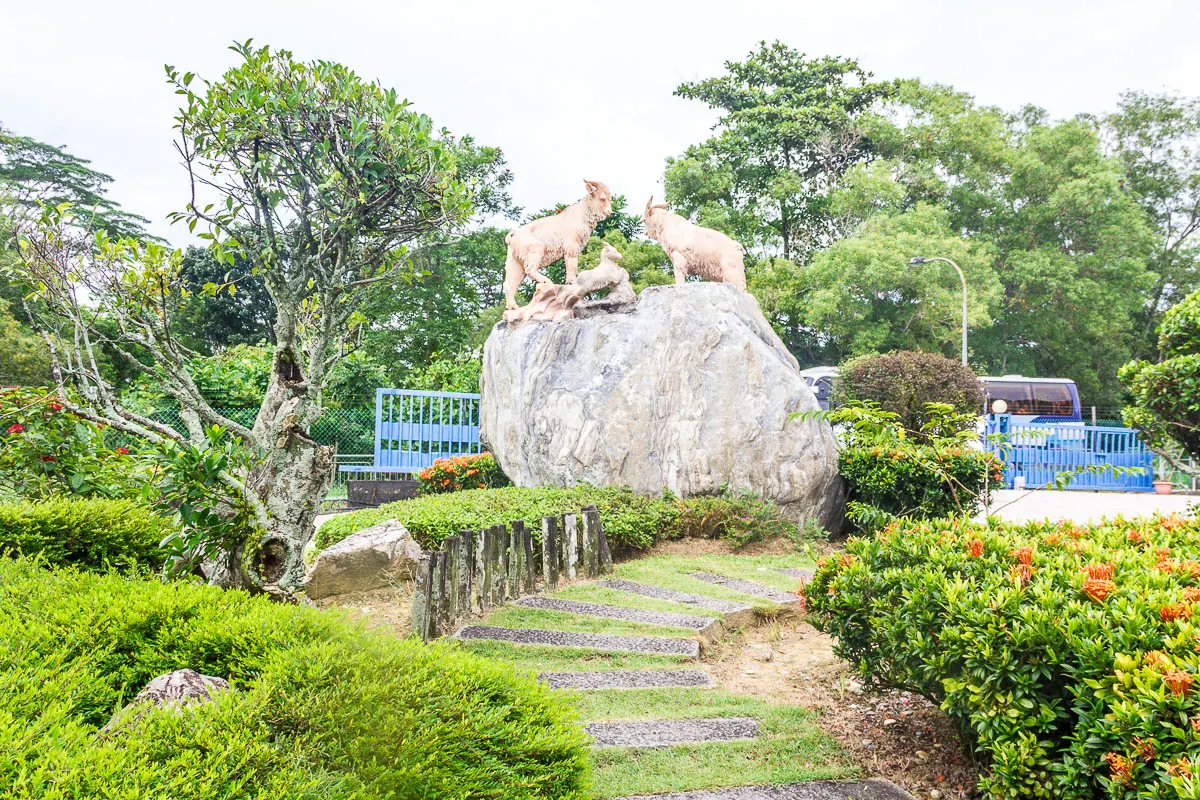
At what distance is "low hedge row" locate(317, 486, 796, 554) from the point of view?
21.5 feet

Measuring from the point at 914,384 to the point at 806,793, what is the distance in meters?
9.72

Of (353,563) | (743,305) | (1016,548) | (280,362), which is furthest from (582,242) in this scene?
(1016,548)

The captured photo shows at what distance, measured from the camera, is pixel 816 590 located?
3922 mm

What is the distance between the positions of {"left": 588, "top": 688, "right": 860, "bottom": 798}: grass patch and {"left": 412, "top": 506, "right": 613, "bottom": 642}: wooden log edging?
4.09 ft

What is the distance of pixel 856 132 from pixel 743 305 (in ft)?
57.1

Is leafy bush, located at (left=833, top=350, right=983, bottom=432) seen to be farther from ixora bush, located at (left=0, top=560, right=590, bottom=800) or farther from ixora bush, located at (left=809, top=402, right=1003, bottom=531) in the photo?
ixora bush, located at (left=0, top=560, right=590, bottom=800)

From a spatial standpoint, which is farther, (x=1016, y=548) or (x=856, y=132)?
(x=856, y=132)

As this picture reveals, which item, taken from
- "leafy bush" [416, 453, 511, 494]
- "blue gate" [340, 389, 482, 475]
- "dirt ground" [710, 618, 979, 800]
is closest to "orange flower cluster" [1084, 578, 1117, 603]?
"dirt ground" [710, 618, 979, 800]

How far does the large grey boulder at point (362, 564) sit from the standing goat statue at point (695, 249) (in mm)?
5022

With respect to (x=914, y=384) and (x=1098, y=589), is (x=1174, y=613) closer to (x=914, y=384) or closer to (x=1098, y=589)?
(x=1098, y=589)

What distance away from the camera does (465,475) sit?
10969mm

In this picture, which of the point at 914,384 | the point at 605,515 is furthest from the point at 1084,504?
the point at 605,515

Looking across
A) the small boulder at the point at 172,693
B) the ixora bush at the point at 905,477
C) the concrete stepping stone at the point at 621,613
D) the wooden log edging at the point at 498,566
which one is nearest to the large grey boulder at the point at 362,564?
the wooden log edging at the point at 498,566

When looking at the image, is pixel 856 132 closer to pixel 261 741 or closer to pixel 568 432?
pixel 568 432
